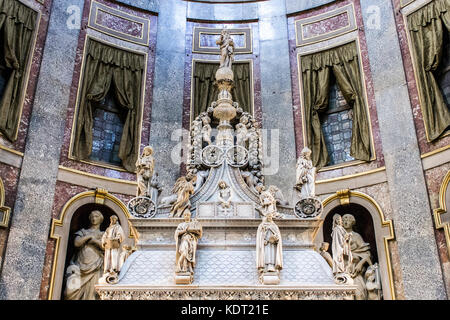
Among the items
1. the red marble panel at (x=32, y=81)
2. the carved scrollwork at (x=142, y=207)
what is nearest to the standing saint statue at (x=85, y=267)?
the red marble panel at (x=32, y=81)

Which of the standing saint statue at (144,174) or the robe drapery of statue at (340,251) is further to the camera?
the standing saint statue at (144,174)

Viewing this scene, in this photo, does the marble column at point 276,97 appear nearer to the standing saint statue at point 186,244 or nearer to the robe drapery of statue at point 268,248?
the robe drapery of statue at point 268,248

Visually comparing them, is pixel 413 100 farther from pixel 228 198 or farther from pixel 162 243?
pixel 162 243

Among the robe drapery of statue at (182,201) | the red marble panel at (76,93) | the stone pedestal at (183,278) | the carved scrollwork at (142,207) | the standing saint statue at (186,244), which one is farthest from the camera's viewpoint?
the red marble panel at (76,93)

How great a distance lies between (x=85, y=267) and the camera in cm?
1358

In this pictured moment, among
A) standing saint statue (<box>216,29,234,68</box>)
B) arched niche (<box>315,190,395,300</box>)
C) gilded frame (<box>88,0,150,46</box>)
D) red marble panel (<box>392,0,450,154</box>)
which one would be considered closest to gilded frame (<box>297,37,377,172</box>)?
arched niche (<box>315,190,395,300</box>)

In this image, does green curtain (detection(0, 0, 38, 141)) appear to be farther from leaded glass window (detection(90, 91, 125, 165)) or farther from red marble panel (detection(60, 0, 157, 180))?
leaded glass window (detection(90, 91, 125, 165))

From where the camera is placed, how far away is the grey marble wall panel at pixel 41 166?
12.8 meters

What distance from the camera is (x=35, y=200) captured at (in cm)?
1386

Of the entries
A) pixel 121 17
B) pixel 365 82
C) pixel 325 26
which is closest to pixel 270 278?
pixel 365 82

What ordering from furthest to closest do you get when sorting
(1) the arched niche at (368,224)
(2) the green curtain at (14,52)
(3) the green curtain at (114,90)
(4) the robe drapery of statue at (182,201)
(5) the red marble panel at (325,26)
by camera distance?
(5) the red marble panel at (325,26) < (3) the green curtain at (114,90) < (2) the green curtain at (14,52) < (1) the arched niche at (368,224) < (4) the robe drapery of statue at (182,201)

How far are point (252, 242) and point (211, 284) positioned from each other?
1344 mm

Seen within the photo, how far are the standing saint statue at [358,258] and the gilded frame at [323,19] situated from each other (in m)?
7.27
